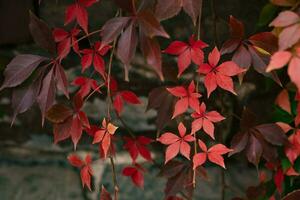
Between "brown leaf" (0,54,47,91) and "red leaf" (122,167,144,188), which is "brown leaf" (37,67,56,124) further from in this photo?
"red leaf" (122,167,144,188)

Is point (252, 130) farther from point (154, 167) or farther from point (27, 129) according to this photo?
point (27, 129)

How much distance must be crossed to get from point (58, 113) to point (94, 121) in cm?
33

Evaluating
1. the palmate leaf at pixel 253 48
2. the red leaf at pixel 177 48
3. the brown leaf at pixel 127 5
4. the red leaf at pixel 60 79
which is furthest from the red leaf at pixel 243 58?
the red leaf at pixel 60 79

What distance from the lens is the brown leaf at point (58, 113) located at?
1.08 m

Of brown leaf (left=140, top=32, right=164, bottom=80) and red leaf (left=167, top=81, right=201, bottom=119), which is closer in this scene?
brown leaf (left=140, top=32, right=164, bottom=80)

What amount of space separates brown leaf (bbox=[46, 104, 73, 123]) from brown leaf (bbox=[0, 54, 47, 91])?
10 centimetres

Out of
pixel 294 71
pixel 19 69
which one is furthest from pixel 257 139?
pixel 19 69

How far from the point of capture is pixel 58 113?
1.09 meters

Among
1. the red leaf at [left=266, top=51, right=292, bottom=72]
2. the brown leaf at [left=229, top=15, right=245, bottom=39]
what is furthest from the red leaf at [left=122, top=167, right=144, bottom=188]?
the red leaf at [left=266, top=51, right=292, bottom=72]

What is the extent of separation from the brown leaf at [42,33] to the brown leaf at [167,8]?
0.24 meters

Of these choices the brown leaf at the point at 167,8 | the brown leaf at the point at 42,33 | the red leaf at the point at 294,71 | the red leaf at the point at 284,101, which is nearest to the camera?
the red leaf at the point at 294,71

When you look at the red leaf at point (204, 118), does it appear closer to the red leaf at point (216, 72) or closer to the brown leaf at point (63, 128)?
the red leaf at point (216, 72)

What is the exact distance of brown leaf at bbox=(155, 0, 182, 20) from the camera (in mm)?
927

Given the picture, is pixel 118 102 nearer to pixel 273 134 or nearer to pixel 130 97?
pixel 130 97
